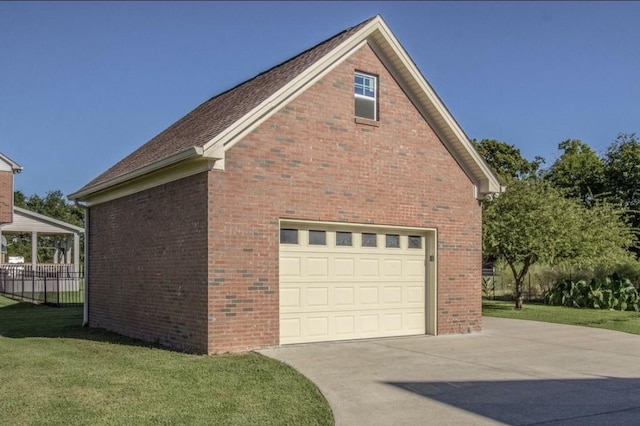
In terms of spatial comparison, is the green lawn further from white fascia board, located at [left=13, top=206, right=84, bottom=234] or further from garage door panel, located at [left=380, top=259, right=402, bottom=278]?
white fascia board, located at [left=13, top=206, right=84, bottom=234]

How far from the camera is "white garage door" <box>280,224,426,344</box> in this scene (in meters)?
12.5

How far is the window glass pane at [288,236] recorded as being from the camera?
1234 centimetres

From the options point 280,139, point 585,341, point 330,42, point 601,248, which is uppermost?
point 330,42

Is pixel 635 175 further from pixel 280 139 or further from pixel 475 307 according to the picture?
pixel 280 139

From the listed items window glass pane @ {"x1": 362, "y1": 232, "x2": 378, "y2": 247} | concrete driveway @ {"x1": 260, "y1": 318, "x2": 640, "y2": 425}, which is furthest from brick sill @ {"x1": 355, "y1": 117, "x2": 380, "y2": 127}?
concrete driveway @ {"x1": 260, "y1": 318, "x2": 640, "y2": 425}

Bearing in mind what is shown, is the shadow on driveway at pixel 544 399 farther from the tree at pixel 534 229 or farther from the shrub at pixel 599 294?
the shrub at pixel 599 294

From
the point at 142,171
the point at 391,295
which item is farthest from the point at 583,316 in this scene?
the point at 142,171

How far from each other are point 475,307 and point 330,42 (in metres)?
6.93

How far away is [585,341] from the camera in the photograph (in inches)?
541

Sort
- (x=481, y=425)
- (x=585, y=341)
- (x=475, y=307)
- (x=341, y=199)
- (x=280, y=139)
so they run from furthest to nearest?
(x=475, y=307) → (x=585, y=341) → (x=341, y=199) → (x=280, y=139) → (x=481, y=425)

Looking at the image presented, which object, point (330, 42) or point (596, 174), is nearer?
point (330, 42)

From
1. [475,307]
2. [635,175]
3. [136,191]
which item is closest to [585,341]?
[475,307]

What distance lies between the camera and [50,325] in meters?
16.5

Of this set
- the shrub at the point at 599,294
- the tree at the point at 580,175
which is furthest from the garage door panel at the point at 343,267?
the tree at the point at 580,175
